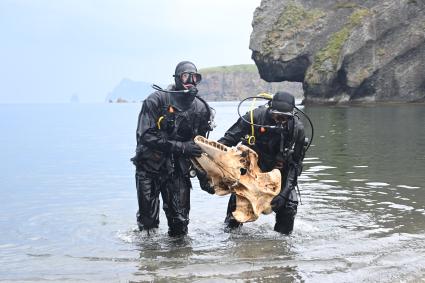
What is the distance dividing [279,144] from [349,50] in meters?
56.2

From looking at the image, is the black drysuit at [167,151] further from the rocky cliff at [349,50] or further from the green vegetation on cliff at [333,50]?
the green vegetation on cliff at [333,50]

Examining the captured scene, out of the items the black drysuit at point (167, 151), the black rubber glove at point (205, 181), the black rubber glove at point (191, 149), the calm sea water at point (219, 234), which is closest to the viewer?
the calm sea water at point (219, 234)

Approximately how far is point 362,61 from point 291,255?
57.1 meters

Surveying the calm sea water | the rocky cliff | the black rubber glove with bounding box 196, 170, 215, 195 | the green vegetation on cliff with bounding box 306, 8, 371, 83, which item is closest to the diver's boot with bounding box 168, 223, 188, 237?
the calm sea water

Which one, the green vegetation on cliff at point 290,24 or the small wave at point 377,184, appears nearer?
the small wave at point 377,184

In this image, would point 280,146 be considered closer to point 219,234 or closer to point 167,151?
point 167,151

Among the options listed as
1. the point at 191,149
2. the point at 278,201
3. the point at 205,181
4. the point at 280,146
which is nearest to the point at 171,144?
the point at 191,149

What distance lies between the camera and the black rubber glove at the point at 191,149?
747 cm

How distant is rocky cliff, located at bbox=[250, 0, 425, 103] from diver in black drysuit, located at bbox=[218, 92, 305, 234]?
5505cm

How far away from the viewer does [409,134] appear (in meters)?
24.4

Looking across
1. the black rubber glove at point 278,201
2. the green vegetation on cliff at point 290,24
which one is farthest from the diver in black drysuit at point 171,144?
the green vegetation on cliff at point 290,24

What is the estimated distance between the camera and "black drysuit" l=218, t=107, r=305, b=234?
7906 millimetres

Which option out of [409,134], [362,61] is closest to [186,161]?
[409,134]

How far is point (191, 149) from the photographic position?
24.6 ft
